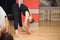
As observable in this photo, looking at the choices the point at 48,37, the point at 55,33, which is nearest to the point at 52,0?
the point at 55,33

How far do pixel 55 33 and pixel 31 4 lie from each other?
151 centimetres

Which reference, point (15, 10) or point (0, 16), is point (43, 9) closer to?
point (15, 10)

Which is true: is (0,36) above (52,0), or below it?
below

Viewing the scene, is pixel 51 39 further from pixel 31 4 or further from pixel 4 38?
pixel 4 38

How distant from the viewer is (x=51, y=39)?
14.2 ft

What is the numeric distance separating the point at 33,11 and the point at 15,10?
1455 mm

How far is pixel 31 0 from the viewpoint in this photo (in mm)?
5879

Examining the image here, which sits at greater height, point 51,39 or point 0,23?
point 0,23

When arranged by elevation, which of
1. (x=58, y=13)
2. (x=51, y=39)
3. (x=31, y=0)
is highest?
(x=31, y=0)

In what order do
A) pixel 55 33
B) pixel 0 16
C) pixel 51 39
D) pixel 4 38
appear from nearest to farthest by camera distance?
pixel 4 38 < pixel 0 16 < pixel 51 39 < pixel 55 33

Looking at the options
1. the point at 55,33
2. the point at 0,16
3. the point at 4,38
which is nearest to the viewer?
the point at 4,38

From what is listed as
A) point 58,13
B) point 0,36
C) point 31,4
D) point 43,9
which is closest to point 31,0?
point 31,4

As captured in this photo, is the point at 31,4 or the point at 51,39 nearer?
the point at 51,39

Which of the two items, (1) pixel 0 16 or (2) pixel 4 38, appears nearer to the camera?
(2) pixel 4 38
